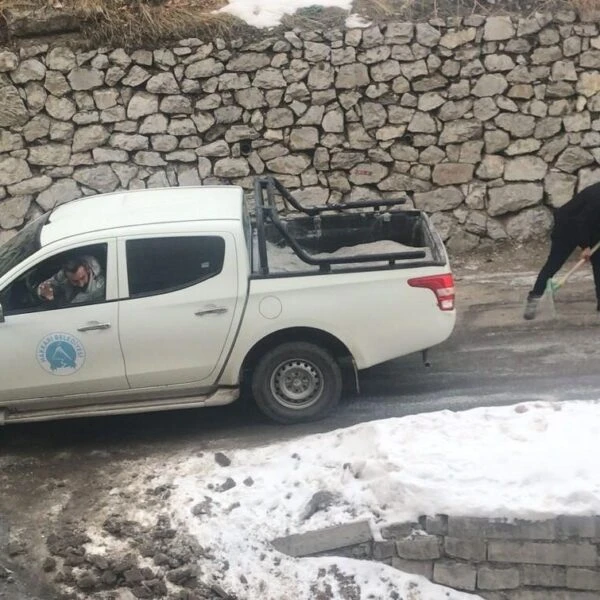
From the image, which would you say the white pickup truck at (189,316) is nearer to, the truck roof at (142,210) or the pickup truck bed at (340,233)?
the truck roof at (142,210)

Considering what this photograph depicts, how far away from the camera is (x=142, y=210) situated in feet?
22.2

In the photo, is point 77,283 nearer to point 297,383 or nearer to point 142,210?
point 142,210

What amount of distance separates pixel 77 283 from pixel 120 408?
3.35 feet

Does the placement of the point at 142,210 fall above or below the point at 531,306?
above

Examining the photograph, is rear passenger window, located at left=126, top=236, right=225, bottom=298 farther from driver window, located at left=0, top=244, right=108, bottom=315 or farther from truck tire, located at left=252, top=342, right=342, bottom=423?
truck tire, located at left=252, top=342, right=342, bottom=423

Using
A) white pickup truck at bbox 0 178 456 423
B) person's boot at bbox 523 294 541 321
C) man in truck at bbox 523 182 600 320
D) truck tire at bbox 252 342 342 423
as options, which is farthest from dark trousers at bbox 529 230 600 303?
truck tire at bbox 252 342 342 423

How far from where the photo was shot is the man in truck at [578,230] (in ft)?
26.2

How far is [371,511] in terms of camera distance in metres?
5.14

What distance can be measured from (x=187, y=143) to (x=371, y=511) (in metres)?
6.47

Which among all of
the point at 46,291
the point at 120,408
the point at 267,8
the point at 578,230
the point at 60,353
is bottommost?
the point at 120,408

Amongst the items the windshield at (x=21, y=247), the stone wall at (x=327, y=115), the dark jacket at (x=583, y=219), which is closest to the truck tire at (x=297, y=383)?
the windshield at (x=21, y=247)

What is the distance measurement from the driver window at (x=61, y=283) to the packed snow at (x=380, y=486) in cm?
145

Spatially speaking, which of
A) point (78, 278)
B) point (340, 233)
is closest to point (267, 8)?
point (340, 233)

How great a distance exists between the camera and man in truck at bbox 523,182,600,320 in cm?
800
